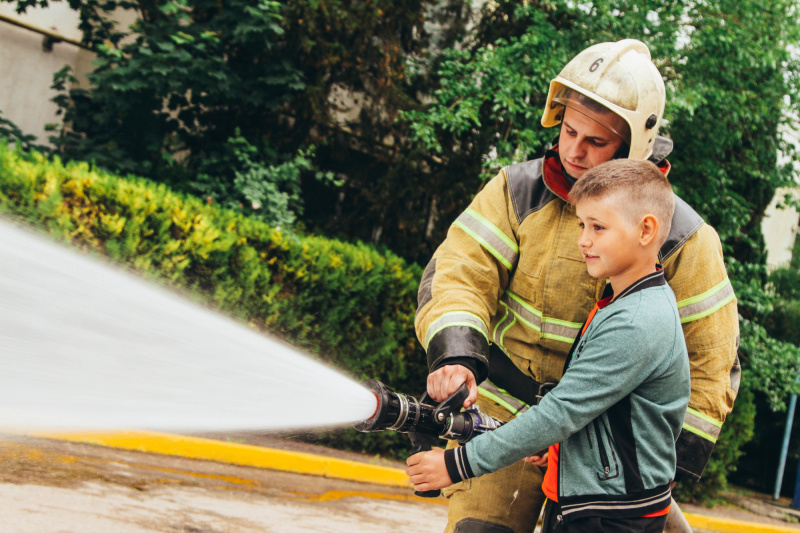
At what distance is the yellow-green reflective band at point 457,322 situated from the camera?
2141mm

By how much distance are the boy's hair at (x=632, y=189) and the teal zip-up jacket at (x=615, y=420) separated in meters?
0.20

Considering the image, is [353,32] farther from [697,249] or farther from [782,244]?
[782,244]

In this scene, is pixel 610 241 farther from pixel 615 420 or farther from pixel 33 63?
pixel 33 63

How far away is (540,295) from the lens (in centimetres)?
229

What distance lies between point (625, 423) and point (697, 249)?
677 millimetres

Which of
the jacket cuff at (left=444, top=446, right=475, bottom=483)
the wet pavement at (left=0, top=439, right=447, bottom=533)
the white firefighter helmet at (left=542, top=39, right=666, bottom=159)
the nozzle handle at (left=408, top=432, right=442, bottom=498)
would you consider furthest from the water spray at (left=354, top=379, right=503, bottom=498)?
the wet pavement at (left=0, top=439, right=447, bottom=533)

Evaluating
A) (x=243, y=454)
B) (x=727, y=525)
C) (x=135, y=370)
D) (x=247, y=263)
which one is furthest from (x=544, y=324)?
(x=727, y=525)

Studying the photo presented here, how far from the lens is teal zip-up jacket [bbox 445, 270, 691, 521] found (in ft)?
5.92

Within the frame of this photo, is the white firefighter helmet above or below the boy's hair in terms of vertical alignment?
above

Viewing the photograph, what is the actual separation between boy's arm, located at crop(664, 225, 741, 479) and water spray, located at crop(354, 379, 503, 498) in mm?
658

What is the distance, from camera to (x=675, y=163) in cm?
751

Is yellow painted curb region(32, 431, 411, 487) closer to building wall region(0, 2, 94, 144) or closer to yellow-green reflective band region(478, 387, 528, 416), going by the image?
yellow-green reflective band region(478, 387, 528, 416)

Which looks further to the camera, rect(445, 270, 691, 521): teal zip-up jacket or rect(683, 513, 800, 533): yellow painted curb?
rect(683, 513, 800, 533): yellow painted curb

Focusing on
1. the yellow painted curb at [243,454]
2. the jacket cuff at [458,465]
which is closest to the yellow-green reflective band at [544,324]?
the jacket cuff at [458,465]
